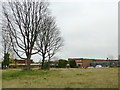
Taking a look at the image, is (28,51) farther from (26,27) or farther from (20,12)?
(20,12)

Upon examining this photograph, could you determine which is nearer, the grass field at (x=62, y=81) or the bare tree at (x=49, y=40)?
the grass field at (x=62, y=81)

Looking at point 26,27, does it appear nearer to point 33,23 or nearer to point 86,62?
point 33,23

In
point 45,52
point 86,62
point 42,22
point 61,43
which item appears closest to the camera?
point 42,22

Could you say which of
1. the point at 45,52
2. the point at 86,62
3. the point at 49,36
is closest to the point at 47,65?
the point at 45,52

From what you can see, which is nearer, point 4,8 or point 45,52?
point 4,8

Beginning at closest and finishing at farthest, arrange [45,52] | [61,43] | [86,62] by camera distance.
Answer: [45,52]
[61,43]
[86,62]

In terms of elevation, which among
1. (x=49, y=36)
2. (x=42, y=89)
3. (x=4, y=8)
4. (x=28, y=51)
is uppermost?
(x=4, y=8)

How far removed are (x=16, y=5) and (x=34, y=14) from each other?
2.80m

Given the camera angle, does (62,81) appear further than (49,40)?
No

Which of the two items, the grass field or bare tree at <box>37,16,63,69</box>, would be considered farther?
bare tree at <box>37,16,63,69</box>

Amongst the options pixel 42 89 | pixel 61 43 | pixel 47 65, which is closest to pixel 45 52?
pixel 47 65

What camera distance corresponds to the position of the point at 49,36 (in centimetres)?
3697

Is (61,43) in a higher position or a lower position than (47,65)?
higher

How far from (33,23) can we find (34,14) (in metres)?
1.41
